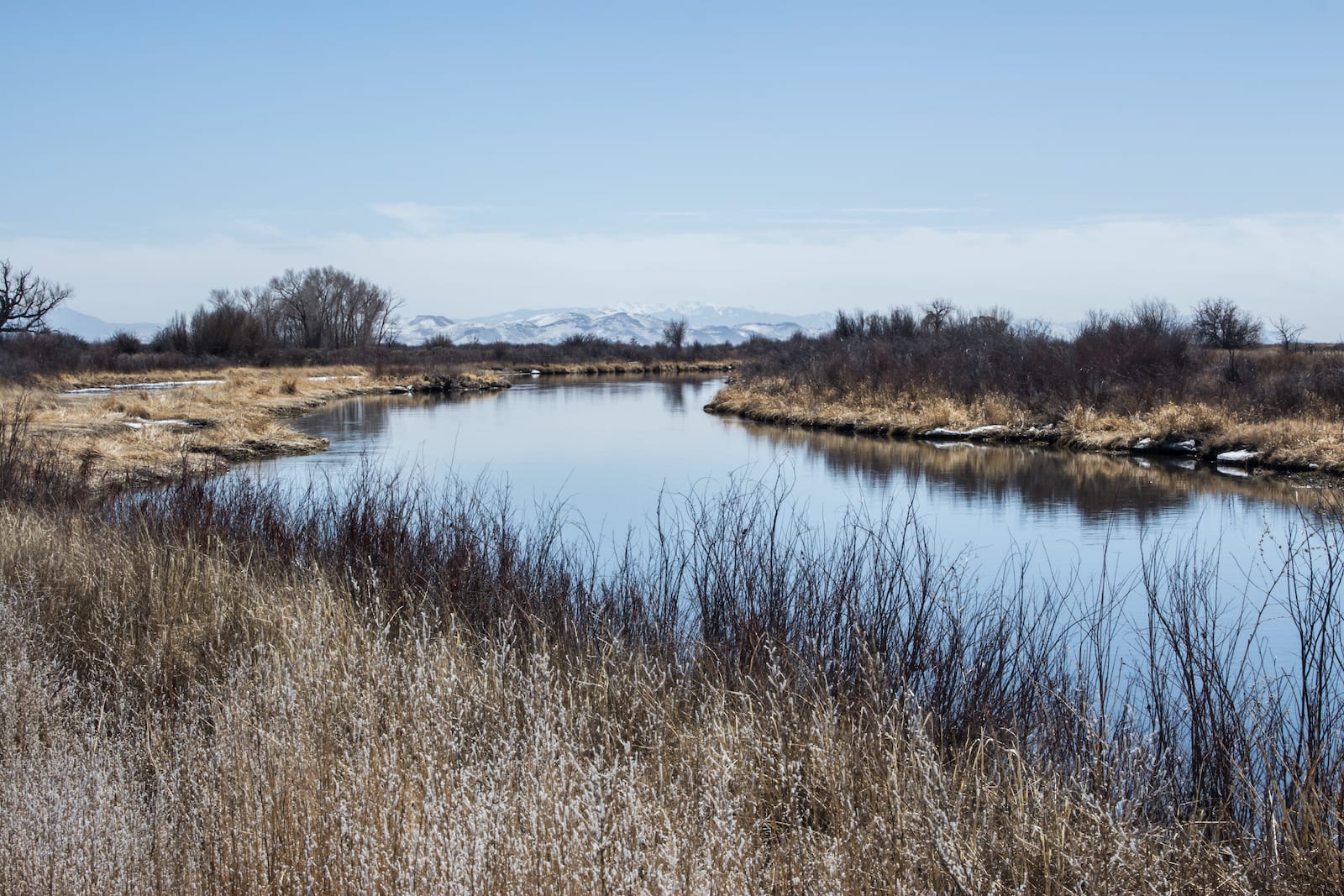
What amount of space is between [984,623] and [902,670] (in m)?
2.37

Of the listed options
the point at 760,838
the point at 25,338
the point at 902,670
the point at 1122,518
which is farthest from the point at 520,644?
the point at 25,338

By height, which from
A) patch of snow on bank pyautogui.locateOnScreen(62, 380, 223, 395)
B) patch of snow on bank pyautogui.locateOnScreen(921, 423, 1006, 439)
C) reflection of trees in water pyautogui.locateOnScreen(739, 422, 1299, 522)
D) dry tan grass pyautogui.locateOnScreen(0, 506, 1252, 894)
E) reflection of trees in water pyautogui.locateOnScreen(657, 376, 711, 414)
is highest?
patch of snow on bank pyautogui.locateOnScreen(62, 380, 223, 395)

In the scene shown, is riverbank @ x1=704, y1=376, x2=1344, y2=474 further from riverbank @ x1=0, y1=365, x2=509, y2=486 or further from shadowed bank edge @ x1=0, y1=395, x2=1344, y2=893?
riverbank @ x1=0, y1=365, x2=509, y2=486

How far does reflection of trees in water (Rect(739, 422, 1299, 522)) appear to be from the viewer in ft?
52.5

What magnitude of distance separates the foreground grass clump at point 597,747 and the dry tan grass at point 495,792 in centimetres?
2

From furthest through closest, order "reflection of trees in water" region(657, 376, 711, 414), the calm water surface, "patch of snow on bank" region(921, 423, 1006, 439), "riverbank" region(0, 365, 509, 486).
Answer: "reflection of trees in water" region(657, 376, 711, 414)
"patch of snow on bank" region(921, 423, 1006, 439)
"riverbank" region(0, 365, 509, 486)
the calm water surface

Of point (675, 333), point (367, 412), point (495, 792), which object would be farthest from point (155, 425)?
point (675, 333)

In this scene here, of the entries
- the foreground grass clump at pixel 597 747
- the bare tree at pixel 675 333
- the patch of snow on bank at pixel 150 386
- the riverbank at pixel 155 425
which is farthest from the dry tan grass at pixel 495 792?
the bare tree at pixel 675 333

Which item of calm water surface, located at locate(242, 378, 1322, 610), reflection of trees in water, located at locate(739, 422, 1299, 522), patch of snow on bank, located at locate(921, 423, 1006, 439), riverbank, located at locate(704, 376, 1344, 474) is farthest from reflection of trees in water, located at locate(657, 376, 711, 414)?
reflection of trees in water, located at locate(739, 422, 1299, 522)

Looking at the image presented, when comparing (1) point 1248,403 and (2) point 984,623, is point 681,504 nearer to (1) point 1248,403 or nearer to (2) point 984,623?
(2) point 984,623

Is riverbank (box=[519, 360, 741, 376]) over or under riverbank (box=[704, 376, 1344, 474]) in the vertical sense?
over

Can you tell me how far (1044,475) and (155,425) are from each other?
59.7ft

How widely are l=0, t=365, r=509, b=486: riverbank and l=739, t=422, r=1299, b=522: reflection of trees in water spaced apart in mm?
10870

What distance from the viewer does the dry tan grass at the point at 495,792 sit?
3090 mm
